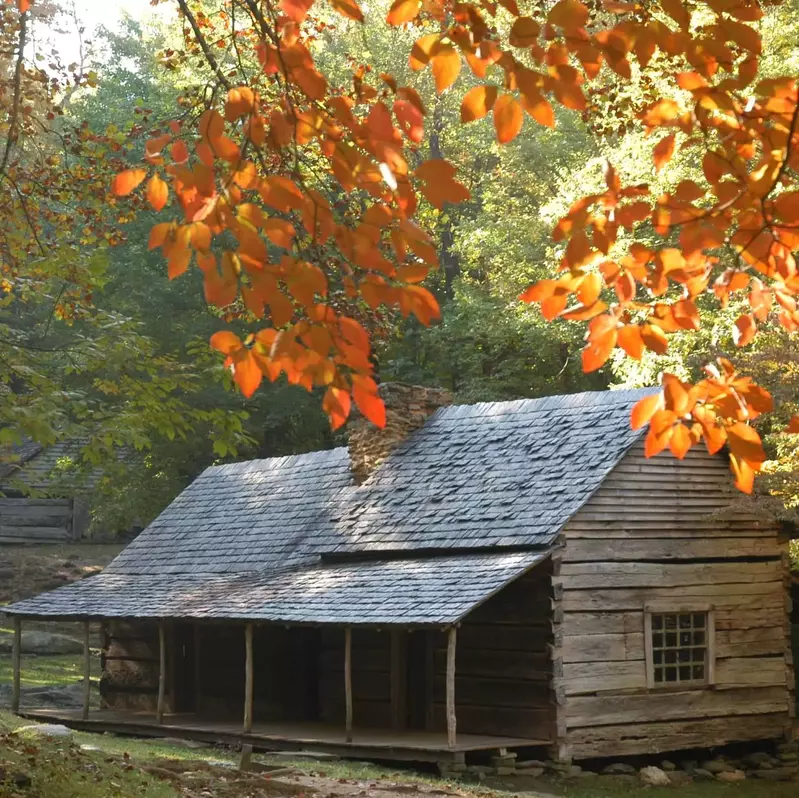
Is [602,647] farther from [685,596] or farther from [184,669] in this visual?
[184,669]

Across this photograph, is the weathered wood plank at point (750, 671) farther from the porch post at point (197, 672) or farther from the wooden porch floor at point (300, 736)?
the porch post at point (197, 672)

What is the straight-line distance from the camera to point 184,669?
24.4 metres

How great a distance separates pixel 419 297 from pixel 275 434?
33.9 m

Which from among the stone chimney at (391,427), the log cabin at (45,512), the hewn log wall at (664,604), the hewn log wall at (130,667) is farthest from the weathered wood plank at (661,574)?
the log cabin at (45,512)

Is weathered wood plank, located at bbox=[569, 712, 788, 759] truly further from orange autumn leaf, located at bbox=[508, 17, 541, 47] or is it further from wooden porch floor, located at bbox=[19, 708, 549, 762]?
orange autumn leaf, located at bbox=[508, 17, 541, 47]

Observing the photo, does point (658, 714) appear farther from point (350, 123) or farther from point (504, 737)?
point (350, 123)

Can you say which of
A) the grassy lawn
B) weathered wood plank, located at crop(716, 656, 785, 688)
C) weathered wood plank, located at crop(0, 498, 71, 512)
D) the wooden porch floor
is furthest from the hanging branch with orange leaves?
weathered wood plank, located at crop(0, 498, 71, 512)

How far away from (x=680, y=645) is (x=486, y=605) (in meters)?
2.99

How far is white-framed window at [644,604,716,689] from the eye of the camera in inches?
780

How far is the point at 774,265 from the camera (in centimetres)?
545

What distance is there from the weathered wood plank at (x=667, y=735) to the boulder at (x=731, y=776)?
514 millimetres

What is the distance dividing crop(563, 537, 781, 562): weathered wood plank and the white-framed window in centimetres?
78

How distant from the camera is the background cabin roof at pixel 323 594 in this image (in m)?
17.9

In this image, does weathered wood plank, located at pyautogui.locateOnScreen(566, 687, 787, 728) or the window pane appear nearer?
weathered wood plank, located at pyautogui.locateOnScreen(566, 687, 787, 728)
